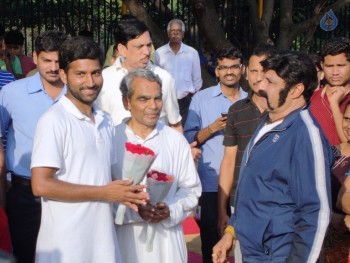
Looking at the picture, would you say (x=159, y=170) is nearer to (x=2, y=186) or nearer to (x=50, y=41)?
(x=2, y=186)

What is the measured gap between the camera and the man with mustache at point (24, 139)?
18.9 ft

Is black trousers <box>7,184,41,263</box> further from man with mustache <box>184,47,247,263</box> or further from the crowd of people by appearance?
man with mustache <box>184,47,247,263</box>

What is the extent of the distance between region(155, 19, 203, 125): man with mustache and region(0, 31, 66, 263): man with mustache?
627 cm

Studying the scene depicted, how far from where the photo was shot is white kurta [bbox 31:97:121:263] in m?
4.63

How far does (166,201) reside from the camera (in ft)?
16.9

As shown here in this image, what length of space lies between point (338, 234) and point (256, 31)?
9.16 meters

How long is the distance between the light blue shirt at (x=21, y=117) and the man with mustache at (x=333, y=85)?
212 centimetres

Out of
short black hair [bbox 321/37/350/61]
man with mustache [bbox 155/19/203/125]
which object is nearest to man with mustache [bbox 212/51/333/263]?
short black hair [bbox 321/37/350/61]

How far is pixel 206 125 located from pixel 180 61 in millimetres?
5335

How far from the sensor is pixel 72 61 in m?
4.95

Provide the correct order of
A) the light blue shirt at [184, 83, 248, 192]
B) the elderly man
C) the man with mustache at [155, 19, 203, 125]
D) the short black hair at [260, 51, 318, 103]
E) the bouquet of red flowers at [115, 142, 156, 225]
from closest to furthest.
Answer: the short black hair at [260, 51, 318, 103] → the bouquet of red flowers at [115, 142, 156, 225] → the elderly man → the light blue shirt at [184, 83, 248, 192] → the man with mustache at [155, 19, 203, 125]

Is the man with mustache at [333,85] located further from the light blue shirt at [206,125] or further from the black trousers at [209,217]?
the black trousers at [209,217]

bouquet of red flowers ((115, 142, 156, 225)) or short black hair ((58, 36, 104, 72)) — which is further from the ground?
short black hair ((58, 36, 104, 72))

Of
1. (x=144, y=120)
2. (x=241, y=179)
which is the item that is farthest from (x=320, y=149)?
(x=144, y=120)
